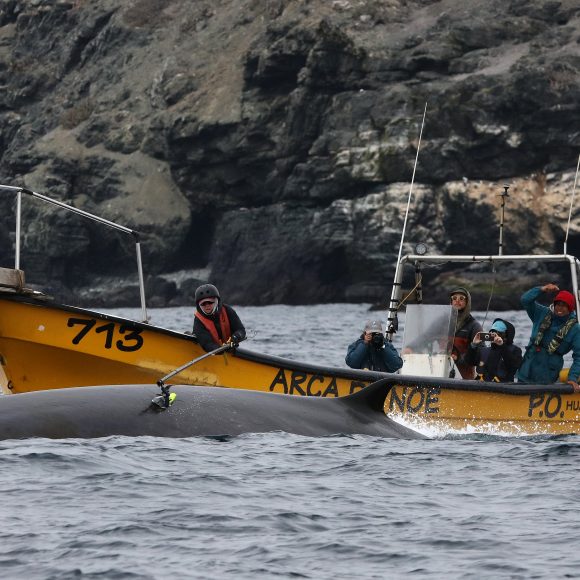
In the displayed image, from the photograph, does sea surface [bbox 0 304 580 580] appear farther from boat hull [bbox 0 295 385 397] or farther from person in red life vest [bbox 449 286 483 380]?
boat hull [bbox 0 295 385 397]

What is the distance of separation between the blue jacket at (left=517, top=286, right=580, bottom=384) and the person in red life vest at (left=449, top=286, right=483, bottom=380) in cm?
86

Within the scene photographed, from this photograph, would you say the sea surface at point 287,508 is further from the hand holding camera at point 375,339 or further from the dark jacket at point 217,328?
the dark jacket at point 217,328

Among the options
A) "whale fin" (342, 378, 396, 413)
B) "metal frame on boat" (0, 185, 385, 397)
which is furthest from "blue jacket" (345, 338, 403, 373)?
"whale fin" (342, 378, 396, 413)

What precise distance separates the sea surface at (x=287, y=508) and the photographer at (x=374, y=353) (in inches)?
87.9

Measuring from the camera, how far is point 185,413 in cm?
1452

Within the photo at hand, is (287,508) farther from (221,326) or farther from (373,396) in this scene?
(221,326)

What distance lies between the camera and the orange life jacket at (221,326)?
59.4ft

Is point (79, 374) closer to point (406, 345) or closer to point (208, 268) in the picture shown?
point (406, 345)

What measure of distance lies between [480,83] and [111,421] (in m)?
70.8

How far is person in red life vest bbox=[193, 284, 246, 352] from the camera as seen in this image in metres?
17.9

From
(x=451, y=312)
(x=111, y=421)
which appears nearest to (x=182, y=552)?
(x=111, y=421)

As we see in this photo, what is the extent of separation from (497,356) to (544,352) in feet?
2.22

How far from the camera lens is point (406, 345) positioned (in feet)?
64.2

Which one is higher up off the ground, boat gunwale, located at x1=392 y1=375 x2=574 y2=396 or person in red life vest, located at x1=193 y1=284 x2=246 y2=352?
person in red life vest, located at x1=193 y1=284 x2=246 y2=352
